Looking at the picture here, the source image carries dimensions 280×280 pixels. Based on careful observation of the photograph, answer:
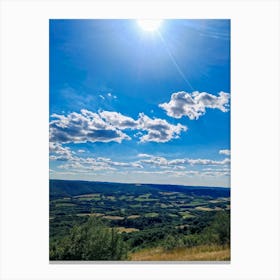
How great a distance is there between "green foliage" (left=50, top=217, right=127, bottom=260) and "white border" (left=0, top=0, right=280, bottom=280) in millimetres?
131

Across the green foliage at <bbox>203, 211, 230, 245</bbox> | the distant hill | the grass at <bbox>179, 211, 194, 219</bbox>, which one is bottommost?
the green foliage at <bbox>203, 211, 230, 245</bbox>

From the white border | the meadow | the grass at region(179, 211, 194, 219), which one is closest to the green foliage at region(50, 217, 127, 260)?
the meadow

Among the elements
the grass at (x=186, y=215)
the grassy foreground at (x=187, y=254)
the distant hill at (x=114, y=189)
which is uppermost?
the distant hill at (x=114, y=189)

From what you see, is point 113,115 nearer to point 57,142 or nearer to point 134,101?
point 134,101

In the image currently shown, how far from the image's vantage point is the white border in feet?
15.9

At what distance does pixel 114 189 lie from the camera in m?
5.06

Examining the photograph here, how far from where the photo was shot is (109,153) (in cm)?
506

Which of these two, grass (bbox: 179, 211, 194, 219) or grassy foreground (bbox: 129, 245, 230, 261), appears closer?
grassy foreground (bbox: 129, 245, 230, 261)

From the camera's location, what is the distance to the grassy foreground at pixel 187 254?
4.95 metres

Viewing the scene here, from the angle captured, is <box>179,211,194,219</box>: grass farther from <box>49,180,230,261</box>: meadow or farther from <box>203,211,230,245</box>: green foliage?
<box>203,211,230,245</box>: green foliage
